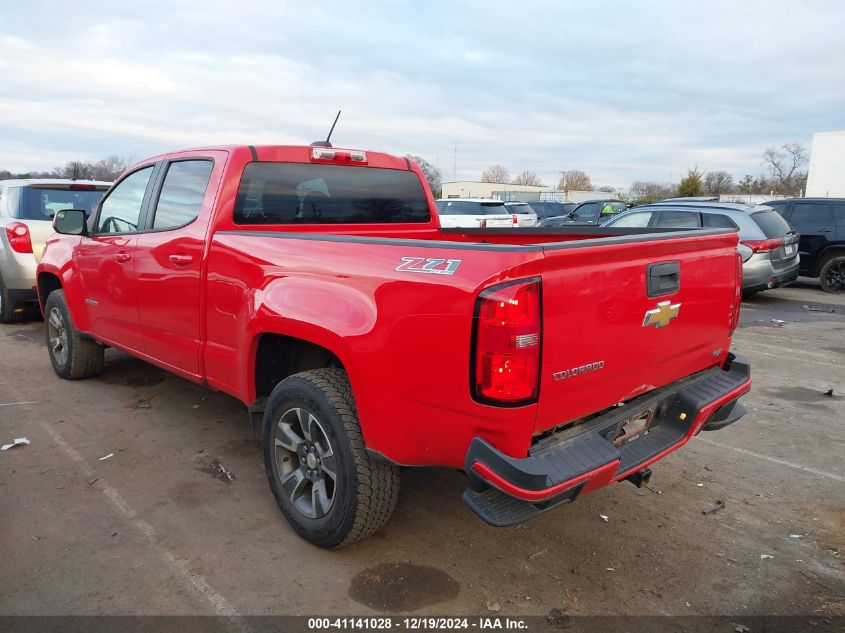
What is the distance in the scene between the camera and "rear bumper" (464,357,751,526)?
220 centimetres

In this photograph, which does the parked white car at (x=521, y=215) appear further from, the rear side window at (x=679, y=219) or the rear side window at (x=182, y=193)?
the rear side window at (x=182, y=193)

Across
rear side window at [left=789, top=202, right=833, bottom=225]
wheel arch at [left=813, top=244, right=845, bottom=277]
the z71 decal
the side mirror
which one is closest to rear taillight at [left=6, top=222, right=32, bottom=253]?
the side mirror

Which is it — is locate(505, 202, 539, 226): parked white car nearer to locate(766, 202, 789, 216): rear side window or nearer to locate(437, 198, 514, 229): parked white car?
locate(437, 198, 514, 229): parked white car

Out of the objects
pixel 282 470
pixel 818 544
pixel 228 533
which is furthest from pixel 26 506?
pixel 818 544

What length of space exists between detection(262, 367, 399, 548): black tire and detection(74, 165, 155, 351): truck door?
1839 millimetres

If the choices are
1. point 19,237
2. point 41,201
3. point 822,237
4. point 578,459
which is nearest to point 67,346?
point 19,237

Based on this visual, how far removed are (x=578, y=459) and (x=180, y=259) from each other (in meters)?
2.63

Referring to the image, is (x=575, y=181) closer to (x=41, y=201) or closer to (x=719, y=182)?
(x=719, y=182)

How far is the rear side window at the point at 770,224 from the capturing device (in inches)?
396

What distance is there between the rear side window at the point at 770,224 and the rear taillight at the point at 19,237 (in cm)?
1050

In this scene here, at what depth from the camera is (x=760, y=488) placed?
12.2ft

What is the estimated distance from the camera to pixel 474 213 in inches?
685

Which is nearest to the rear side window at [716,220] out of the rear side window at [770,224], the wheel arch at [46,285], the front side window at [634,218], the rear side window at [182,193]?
the rear side window at [770,224]

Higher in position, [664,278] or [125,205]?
[125,205]
